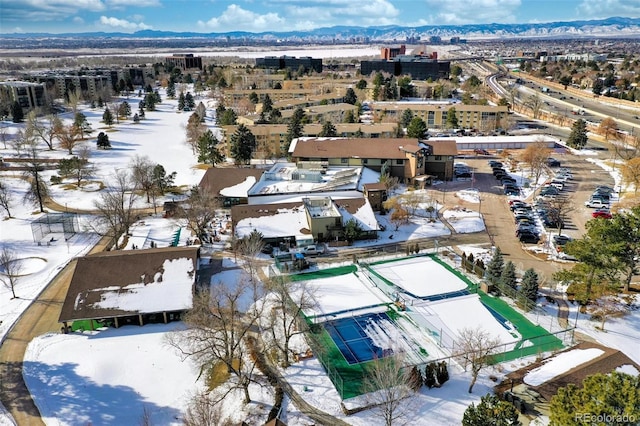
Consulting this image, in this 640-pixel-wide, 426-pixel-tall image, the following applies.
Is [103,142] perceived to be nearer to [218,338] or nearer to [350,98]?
[350,98]

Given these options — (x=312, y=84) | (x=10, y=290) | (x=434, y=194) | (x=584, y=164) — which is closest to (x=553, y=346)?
(x=434, y=194)

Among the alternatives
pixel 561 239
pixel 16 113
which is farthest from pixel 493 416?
pixel 16 113

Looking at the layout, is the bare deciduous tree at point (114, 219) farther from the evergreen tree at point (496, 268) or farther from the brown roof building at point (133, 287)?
the evergreen tree at point (496, 268)

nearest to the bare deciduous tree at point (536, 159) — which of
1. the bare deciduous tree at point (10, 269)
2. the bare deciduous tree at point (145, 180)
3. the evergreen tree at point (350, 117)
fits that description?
the evergreen tree at point (350, 117)

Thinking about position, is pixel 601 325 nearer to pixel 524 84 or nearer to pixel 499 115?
pixel 499 115

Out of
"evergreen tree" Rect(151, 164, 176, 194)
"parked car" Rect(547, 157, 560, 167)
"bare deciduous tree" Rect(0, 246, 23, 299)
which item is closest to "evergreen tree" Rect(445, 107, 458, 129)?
"parked car" Rect(547, 157, 560, 167)

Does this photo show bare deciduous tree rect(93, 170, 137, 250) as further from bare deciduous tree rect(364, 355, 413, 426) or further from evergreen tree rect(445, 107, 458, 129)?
evergreen tree rect(445, 107, 458, 129)
